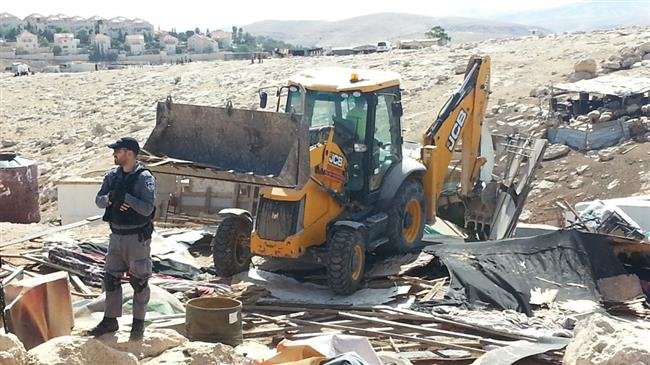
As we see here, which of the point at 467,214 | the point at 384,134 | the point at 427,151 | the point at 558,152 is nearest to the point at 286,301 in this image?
the point at 384,134

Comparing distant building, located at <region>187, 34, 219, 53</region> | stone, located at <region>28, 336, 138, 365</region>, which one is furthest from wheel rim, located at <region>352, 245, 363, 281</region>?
distant building, located at <region>187, 34, 219, 53</region>

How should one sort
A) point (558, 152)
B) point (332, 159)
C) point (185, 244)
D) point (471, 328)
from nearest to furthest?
point (471, 328)
point (332, 159)
point (185, 244)
point (558, 152)

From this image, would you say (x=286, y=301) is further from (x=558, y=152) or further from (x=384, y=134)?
(x=558, y=152)

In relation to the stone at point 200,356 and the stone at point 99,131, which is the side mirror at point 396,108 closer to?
the stone at point 200,356

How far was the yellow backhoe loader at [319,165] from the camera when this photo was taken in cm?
934

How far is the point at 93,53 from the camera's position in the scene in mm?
120500

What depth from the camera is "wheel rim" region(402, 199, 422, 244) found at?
11258 millimetres

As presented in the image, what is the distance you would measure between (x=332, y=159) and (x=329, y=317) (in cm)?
199

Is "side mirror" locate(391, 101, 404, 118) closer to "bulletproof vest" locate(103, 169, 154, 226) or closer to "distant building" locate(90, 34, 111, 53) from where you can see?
"bulletproof vest" locate(103, 169, 154, 226)

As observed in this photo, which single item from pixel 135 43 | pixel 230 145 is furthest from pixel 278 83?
pixel 135 43

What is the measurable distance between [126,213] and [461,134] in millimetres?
7194

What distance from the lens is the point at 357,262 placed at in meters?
9.77

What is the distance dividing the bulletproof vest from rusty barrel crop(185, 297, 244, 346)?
3.20 ft

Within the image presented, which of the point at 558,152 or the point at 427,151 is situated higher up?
the point at 427,151
